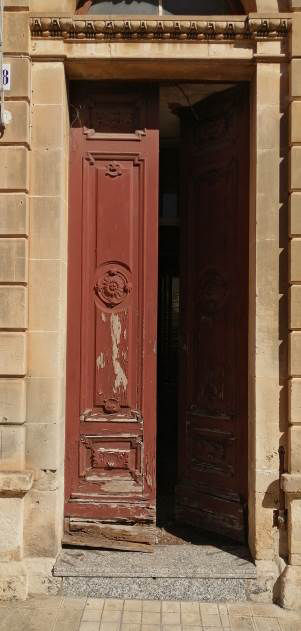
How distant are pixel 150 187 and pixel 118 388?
1927 mm

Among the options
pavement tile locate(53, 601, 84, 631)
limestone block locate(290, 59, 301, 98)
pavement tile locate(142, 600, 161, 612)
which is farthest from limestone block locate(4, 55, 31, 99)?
pavement tile locate(142, 600, 161, 612)

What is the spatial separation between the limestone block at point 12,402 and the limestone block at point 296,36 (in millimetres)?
3709

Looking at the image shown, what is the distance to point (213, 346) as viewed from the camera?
539 cm

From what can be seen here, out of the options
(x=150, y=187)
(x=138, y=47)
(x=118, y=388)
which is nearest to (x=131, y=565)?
(x=118, y=388)

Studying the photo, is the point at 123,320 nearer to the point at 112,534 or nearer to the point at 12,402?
the point at 12,402

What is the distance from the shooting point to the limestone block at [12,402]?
4.62 metres

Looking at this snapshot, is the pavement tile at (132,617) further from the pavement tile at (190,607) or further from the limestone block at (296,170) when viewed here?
the limestone block at (296,170)

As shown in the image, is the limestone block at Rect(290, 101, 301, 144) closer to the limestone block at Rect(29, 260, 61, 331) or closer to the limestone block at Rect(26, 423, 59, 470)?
the limestone block at Rect(29, 260, 61, 331)

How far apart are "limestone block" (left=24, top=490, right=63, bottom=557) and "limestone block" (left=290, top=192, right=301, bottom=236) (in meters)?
3.07

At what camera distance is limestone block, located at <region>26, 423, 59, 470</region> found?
4.71 m

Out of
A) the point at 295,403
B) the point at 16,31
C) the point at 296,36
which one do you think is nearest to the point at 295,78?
the point at 296,36

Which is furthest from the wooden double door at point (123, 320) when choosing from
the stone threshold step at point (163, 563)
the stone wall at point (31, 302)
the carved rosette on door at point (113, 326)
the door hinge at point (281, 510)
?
the door hinge at point (281, 510)

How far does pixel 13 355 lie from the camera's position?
4641 millimetres

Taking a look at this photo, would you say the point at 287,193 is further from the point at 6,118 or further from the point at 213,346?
the point at 6,118
